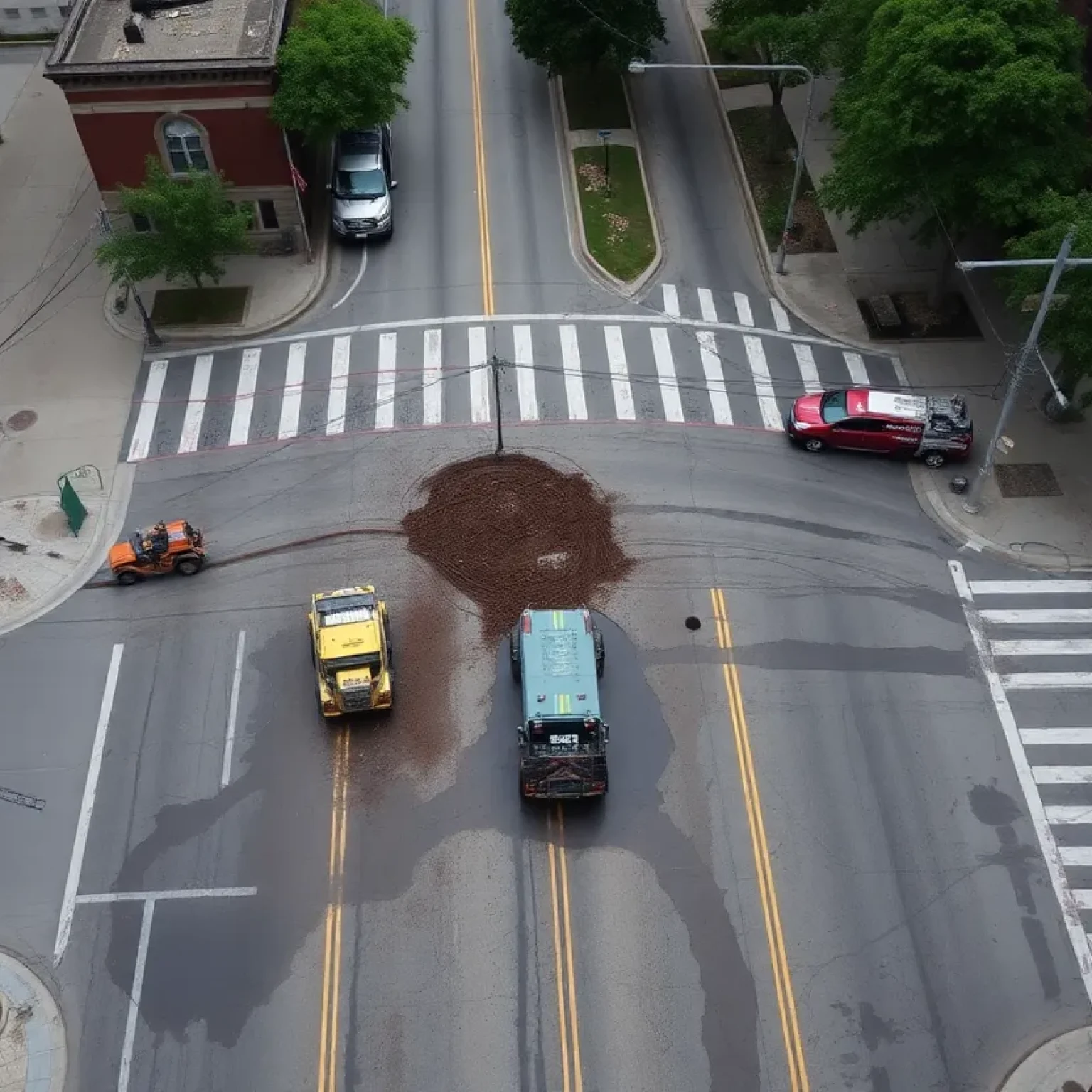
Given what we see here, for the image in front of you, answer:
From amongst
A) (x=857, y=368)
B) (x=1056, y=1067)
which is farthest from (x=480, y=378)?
(x=1056, y=1067)

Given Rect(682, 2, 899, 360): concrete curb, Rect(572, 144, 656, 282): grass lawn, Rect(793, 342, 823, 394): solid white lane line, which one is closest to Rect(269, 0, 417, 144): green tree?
Rect(572, 144, 656, 282): grass lawn

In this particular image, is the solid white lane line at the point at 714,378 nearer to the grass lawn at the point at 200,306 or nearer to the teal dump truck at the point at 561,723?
the teal dump truck at the point at 561,723

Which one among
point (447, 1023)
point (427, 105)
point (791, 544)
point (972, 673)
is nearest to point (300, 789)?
point (447, 1023)

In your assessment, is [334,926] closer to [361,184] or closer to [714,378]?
[714,378]

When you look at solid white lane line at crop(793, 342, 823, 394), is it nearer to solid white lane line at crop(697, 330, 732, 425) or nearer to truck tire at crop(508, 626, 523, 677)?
solid white lane line at crop(697, 330, 732, 425)

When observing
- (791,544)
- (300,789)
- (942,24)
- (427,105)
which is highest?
(427,105)

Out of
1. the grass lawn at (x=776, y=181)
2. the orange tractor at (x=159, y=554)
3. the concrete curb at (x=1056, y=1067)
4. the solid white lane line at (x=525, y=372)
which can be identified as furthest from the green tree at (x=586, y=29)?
the concrete curb at (x=1056, y=1067)

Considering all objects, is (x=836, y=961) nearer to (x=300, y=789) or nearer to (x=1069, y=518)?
(x=300, y=789)
